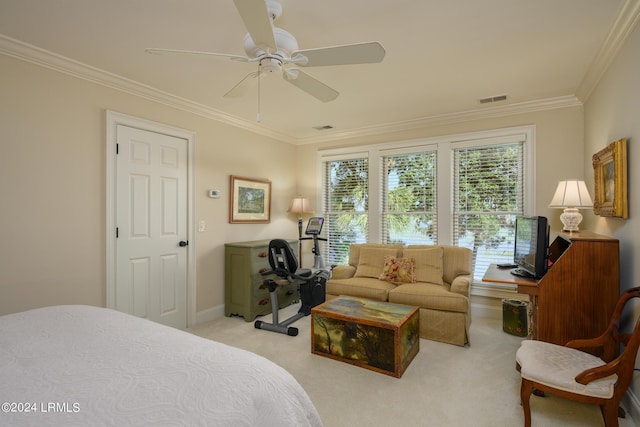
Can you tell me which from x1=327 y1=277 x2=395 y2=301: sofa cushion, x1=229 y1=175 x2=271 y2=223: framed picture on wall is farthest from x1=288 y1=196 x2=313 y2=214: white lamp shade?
x1=327 y1=277 x2=395 y2=301: sofa cushion

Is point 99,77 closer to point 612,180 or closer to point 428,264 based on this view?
point 428,264

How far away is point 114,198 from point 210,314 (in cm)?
178

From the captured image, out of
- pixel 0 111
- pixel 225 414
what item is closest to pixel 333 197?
pixel 0 111

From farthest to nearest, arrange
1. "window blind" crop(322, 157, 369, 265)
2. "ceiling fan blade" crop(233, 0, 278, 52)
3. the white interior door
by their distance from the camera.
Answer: "window blind" crop(322, 157, 369, 265) < the white interior door < "ceiling fan blade" crop(233, 0, 278, 52)

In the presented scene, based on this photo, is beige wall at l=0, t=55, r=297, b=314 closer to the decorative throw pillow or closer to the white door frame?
the white door frame

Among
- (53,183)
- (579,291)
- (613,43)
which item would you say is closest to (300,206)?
(53,183)

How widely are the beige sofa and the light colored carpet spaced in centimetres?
21

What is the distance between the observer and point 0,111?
93.2 inches

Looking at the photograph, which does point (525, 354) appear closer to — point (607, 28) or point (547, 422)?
point (547, 422)

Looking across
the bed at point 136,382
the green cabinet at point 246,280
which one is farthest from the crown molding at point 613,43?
the green cabinet at point 246,280

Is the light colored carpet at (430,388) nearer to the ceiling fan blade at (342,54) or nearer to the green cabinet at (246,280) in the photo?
the green cabinet at (246,280)

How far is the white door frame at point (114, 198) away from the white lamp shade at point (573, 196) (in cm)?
381

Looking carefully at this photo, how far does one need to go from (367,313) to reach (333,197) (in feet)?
8.76

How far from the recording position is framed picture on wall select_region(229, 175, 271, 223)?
14.0ft
